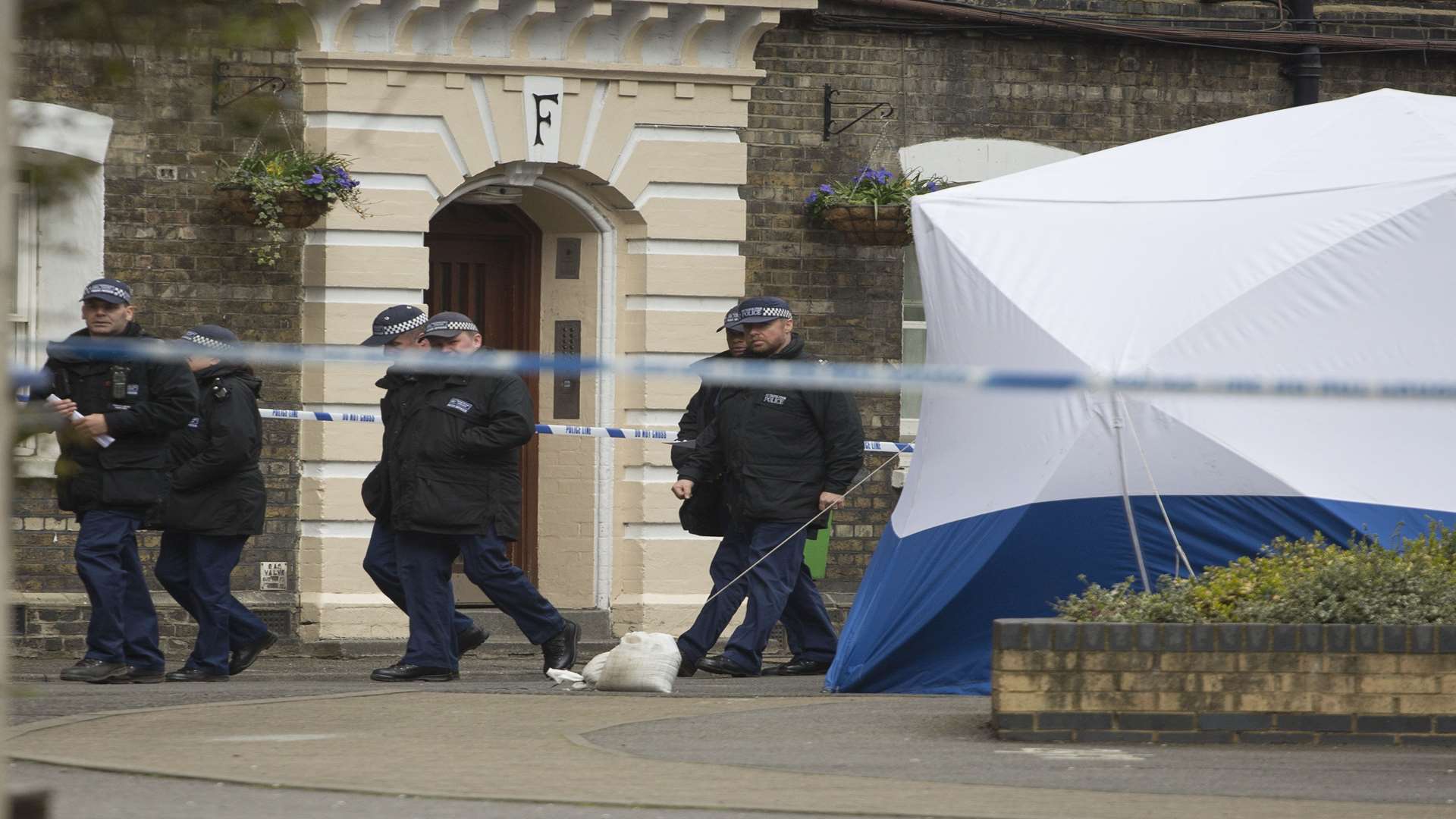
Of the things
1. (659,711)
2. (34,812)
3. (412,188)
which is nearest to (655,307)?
(412,188)

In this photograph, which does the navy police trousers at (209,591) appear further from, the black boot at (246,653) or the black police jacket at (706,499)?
the black police jacket at (706,499)

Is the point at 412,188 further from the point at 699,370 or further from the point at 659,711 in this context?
the point at 699,370

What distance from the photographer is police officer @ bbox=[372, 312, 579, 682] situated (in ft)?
35.1

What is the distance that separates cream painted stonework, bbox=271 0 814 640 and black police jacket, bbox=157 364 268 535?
3.05m

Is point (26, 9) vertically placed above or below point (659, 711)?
above

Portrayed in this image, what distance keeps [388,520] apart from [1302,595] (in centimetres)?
454

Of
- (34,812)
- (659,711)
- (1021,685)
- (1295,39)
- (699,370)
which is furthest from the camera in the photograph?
(1295,39)

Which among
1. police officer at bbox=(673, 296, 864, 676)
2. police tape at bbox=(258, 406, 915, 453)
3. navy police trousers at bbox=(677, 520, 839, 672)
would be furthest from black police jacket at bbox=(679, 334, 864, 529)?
police tape at bbox=(258, 406, 915, 453)

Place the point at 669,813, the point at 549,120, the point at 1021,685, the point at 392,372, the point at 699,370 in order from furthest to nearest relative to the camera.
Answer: the point at 549,120
the point at 392,372
the point at 1021,685
the point at 669,813
the point at 699,370

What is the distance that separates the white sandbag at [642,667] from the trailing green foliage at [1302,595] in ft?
7.04

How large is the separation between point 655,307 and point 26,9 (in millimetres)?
10916

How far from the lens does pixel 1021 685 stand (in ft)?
27.0

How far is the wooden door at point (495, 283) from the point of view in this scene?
15609mm

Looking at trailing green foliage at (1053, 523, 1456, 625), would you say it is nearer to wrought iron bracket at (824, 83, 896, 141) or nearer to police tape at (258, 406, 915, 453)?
police tape at (258, 406, 915, 453)
